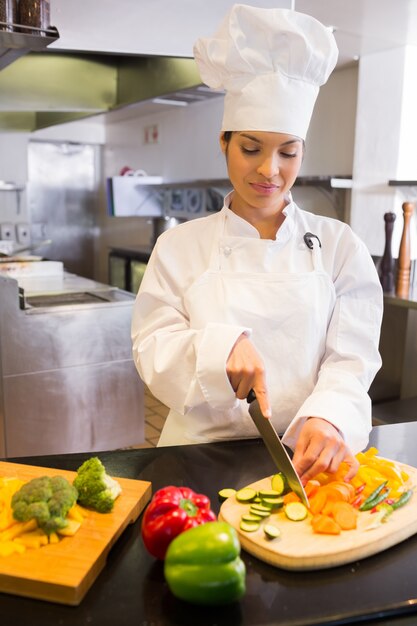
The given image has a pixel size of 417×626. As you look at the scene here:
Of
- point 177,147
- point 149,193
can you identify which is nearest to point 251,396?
point 149,193

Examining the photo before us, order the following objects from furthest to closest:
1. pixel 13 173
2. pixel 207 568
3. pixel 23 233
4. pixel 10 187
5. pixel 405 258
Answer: pixel 23 233, pixel 13 173, pixel 10 187, pixel 405 258, pixel 207 568

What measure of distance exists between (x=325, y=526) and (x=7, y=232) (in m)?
6.12

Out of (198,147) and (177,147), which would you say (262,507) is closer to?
(198,147)

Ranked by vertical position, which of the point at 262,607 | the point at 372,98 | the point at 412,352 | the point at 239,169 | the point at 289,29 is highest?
the point at 372,98

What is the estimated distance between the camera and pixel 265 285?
134 centimetres

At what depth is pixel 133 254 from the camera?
584cm

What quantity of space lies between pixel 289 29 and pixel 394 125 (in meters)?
2.43

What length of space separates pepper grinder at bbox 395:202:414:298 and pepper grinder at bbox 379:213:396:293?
0.13 feet

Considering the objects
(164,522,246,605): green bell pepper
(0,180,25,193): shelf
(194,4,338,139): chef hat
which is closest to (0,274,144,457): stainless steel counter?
(194,4,338,139): chef hat

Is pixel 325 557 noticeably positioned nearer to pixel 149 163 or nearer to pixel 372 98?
pixel 372 98

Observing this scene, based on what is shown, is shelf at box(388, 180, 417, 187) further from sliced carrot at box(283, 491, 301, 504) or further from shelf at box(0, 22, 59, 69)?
sliced carrot at box(283, 491, 301, 504)

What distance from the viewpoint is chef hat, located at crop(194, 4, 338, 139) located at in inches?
48.9

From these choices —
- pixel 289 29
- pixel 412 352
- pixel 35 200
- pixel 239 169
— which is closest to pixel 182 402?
pixel 239 169

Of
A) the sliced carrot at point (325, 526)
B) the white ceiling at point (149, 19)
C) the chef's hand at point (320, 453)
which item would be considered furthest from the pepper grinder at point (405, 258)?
the sliced carrot at point (325, 526)
